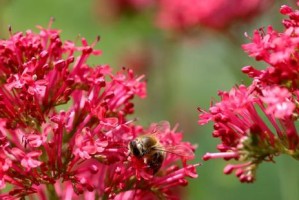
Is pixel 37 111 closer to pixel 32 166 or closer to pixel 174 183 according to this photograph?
pixel 32 166

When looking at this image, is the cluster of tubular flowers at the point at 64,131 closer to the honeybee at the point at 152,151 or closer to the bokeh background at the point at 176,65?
the honeybee at the point at 152,151

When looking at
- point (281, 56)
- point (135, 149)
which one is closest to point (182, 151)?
point (135, 149)

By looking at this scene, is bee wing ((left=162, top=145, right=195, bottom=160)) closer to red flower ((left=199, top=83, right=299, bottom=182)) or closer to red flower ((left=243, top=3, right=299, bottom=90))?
red flower ((left=199, top=83, right=299, bottom=182))

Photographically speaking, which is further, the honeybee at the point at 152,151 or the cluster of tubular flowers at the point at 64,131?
the honeybee at the point at 152,151

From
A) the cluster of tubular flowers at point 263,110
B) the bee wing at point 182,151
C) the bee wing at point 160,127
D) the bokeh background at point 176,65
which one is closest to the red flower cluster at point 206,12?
the bokeh background at point 176,65

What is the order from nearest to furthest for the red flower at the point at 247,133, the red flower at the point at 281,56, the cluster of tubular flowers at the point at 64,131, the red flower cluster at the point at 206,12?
the red flower at the point at 281,56
the red flower at the point at 247,133
the cluster of tubular flowers at the point at 64,131
the red flower cluster at the point at 206,12

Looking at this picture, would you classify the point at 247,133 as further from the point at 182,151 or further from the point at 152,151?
the point at 152,151

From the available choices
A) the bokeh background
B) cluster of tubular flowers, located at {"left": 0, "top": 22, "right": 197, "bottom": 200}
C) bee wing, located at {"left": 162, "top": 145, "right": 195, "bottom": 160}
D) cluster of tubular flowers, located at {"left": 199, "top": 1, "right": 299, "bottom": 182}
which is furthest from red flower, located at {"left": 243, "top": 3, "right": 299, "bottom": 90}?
the bokeh background

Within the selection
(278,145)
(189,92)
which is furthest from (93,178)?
(189,92)
